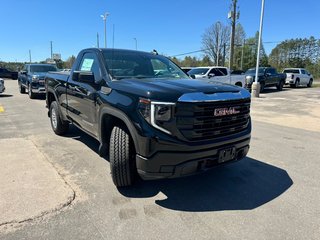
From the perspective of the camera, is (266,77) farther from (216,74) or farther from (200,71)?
(200,71)

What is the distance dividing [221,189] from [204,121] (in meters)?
1.20

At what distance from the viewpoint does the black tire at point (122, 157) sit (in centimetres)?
371

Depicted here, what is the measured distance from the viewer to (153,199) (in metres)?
3.84

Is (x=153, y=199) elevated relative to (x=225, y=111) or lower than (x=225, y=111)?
lower

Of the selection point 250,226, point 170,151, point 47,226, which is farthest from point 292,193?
point 47,226

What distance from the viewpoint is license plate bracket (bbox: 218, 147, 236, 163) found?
367 centimetres

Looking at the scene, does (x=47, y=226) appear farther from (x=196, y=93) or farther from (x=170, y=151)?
(x=196, y=93)

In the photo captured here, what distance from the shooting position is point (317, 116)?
11523 millimetres

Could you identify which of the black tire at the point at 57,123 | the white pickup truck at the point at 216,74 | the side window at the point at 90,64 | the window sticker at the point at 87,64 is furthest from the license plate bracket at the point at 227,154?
the white pickup truck at the point at 216,74

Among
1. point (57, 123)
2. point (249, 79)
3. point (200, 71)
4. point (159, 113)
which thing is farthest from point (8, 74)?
point (159, 113)

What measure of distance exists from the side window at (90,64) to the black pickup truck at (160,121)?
0.08ft

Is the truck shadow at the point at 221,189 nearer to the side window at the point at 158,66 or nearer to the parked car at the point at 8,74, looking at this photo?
the side window at the point at 158,66

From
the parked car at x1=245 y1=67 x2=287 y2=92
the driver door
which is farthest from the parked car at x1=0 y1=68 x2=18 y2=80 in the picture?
the driver door

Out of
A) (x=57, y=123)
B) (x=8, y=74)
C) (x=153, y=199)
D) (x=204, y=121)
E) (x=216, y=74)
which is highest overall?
(x=216, y=74)
